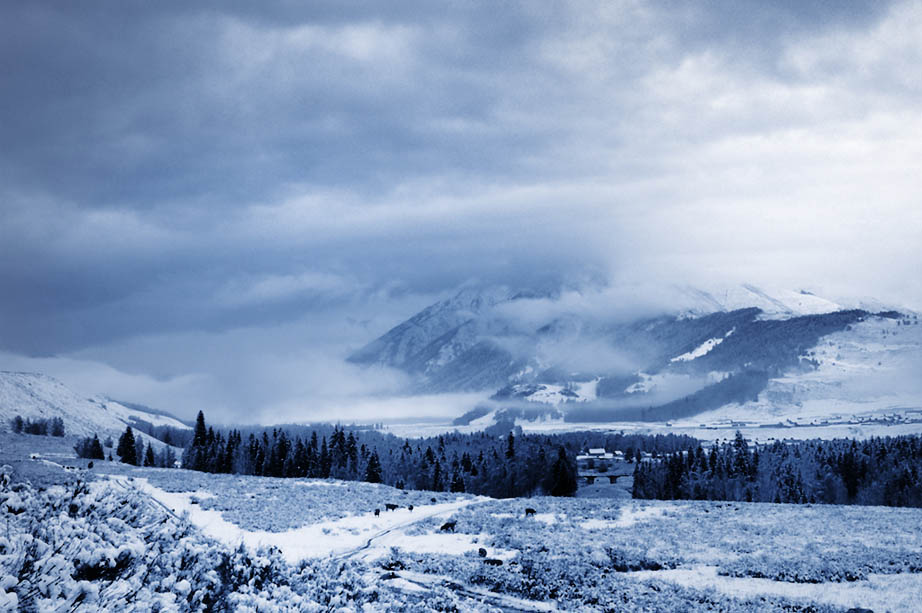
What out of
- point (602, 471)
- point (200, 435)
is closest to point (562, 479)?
point (200, 435)

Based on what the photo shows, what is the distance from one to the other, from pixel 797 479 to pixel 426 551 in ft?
335

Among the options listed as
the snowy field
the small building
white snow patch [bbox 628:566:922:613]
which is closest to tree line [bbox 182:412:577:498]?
the small building

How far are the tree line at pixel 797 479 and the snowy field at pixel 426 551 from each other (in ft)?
189

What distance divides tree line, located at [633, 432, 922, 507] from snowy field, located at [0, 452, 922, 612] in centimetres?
5757

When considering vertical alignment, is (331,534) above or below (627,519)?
above

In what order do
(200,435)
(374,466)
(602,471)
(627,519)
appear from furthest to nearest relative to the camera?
1. (602,471)
2. (200,435)
3. (374,466)
4. (627,519)

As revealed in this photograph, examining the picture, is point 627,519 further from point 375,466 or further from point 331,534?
point 375,466

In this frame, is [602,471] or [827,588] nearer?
[827,588]

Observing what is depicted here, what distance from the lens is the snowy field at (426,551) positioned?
13.0 meters

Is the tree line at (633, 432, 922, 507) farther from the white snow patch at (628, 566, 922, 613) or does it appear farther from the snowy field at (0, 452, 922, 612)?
the white snow patch at (628, 566, 922, 613)

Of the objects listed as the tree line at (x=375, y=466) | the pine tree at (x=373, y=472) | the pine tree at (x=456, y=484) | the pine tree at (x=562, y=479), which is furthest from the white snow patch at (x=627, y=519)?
the pine tree at (x=373, y=472)

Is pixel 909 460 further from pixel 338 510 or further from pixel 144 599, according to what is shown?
pixel 144 599

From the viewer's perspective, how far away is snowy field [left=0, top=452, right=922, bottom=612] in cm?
1303

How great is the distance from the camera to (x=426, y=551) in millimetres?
35156
